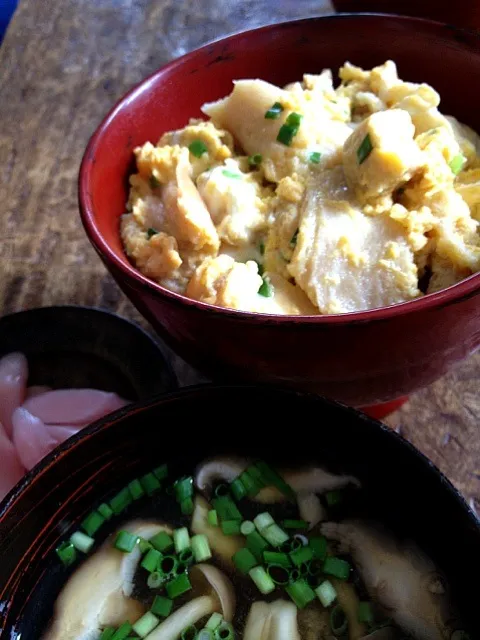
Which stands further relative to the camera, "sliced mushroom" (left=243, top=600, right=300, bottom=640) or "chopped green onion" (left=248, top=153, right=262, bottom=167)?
"chopped green onion" (left=248, top=153, right=262, bottom=167)

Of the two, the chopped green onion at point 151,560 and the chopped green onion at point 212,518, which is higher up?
the chopped green onion at point 212,518

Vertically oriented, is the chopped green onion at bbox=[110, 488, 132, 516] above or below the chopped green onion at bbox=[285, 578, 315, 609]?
below

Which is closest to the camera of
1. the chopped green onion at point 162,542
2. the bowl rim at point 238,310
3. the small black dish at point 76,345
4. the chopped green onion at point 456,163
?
the bowl rim at point 238,310

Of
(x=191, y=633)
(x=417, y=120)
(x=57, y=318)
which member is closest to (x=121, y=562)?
(x=191, y=633)

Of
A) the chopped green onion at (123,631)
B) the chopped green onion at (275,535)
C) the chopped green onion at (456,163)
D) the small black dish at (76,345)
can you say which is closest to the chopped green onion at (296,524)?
the chopped green onion at (275,535)

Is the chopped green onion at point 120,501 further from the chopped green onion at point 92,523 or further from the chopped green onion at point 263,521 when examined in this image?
the chopped green onion at point 263,521

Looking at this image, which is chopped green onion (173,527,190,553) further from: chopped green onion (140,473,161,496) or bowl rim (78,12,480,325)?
bowl rim (78,12,480,325)

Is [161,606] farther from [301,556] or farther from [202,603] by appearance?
[301,556]

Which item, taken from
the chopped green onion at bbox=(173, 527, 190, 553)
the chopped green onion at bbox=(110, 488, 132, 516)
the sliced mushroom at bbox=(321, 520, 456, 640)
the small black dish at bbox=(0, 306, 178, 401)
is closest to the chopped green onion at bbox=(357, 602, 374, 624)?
the sliced mushroom at bbox=(321, 520, 456, 640)
